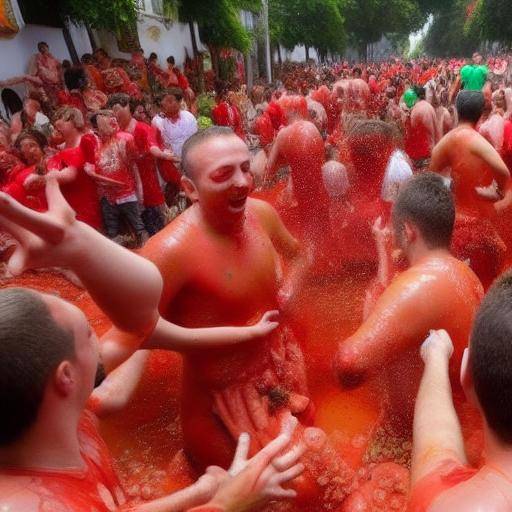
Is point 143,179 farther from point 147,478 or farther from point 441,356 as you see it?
point 441,356

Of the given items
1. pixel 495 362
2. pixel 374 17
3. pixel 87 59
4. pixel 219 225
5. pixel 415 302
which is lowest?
pixel 374 17

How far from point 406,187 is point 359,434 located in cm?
154

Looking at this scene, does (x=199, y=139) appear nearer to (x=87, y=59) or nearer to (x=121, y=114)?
(x=121, y=114)

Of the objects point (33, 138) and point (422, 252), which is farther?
point (33, 138)

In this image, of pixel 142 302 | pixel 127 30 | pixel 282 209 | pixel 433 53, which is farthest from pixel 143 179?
pixel 433 53

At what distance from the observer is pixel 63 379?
111 centimetres

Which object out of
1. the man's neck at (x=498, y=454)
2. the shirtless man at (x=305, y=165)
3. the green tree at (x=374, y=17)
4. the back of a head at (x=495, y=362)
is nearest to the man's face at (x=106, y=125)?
the shirtless man at (x=305, y=165)

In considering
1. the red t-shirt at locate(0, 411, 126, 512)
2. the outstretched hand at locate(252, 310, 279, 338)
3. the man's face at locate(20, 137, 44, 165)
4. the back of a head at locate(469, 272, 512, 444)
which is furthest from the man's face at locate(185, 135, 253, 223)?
the man's face at locate(20, 137, 44, 165)

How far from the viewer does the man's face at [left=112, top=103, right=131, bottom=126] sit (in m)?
5.70

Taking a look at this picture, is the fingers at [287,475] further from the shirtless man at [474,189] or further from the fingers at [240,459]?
the shirtless man at [474,189]

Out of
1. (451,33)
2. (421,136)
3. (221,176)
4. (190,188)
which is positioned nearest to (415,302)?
(221,176)

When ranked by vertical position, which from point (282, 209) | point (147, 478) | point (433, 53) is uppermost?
point (282, 209)

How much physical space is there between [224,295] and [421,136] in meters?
5.27

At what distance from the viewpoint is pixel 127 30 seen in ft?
37.8
